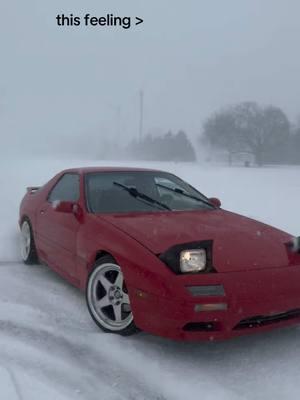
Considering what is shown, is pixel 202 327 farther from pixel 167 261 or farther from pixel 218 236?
pixel 218 236

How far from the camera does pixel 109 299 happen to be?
3.17 meters

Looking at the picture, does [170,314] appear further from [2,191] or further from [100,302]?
[2,191]

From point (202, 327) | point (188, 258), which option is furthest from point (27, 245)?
point (202, 327)

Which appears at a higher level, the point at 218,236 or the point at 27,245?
the point at 218,236

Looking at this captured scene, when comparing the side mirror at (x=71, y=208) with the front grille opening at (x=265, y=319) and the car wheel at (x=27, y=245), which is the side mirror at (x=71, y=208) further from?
the front grille opening at (x=265, y=319)

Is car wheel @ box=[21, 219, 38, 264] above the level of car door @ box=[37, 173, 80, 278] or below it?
below

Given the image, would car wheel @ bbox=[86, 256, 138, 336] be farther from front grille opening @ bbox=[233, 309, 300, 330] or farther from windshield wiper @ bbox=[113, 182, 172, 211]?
windshield wiper @ bbox=[113, 182, 172, 211]

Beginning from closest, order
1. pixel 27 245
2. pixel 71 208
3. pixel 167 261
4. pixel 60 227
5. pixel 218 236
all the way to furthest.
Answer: pixel 167 261 → pixel 218 236 → pixel 71 208 → pixel 60 227 → pixel 27 245

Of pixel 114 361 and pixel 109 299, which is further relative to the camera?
pixel 109 299

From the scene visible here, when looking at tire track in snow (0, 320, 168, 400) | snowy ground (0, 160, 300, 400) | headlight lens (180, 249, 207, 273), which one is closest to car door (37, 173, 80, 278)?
snowy ground (0, 160, 300, 400)

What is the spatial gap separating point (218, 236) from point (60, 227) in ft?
4.82

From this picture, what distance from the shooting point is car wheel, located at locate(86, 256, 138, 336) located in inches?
120

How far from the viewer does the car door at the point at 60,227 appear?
372cm

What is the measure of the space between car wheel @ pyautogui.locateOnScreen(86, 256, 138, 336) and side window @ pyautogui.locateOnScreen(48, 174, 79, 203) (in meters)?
0.96
